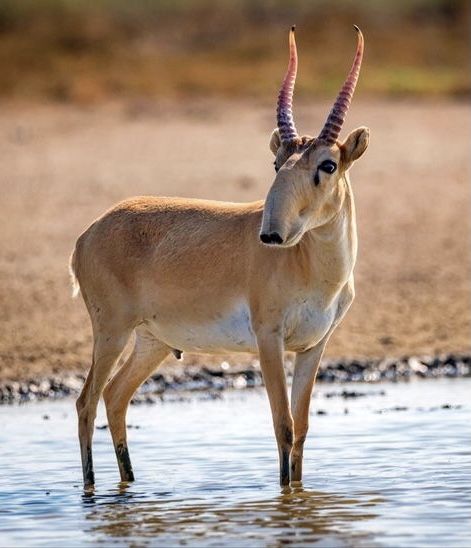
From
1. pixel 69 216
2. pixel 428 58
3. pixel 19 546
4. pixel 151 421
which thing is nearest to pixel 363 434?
pixel 151 421

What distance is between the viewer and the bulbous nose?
862 cm

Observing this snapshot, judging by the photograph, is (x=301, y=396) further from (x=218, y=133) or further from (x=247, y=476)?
(x=218, y=133)

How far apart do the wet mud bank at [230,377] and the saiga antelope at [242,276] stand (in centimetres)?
294

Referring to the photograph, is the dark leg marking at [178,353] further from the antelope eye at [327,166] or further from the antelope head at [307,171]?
the antelope eye at [327,166]

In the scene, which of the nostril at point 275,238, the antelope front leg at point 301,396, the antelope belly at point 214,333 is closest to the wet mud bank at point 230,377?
the antelope belly at point 214,333

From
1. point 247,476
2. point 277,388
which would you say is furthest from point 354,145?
point 247,476

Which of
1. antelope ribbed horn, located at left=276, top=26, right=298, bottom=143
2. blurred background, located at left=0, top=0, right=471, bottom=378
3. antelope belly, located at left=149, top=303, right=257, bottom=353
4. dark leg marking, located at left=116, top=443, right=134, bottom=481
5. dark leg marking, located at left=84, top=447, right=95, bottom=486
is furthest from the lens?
blurred background, located at left=0, top=0, right=471, bottom=378

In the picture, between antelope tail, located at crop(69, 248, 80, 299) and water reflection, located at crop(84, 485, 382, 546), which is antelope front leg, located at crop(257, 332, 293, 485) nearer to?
water reflection, located at crop(84, 485, 382, 546)

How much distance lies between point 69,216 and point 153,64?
12.7m

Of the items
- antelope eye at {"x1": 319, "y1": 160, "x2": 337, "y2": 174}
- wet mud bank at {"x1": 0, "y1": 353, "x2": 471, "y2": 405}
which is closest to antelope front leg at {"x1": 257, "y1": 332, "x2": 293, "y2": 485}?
antelope eye at {"x1": 319, "y1": 160, "x2": 337, "y2": 174}

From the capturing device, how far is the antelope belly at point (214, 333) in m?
9.60

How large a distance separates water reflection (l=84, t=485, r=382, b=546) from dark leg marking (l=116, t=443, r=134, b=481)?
1.66 ft

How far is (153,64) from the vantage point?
3178cm

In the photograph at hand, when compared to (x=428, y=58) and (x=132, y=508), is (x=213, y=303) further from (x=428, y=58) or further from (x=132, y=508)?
(x=428, y=58)
